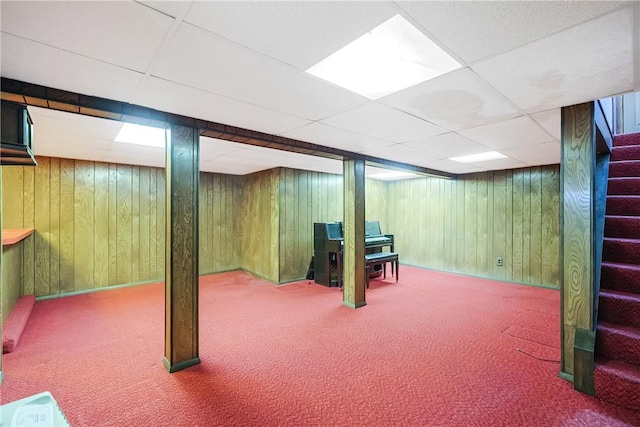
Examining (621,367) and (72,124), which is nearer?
(621,367)

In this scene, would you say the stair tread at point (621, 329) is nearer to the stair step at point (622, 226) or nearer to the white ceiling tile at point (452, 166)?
the stair step at point (622, 226)

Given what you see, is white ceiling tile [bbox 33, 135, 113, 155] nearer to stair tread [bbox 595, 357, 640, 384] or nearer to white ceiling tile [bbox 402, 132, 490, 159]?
white ceiling tile [bbox 402, 132, 490, 159]

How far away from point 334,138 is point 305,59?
166 centimetres

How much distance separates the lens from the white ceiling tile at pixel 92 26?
1.19 meters

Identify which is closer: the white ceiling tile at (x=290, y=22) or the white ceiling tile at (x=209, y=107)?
the white ceiling tile at (x=290, y=22)

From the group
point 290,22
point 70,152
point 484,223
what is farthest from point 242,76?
point 484,223

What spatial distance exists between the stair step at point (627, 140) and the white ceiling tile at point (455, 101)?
271cm

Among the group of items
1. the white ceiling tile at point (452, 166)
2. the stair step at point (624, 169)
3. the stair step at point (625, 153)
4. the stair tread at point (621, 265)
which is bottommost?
the stair tread at point (621, 265)

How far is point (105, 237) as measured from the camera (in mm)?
4852

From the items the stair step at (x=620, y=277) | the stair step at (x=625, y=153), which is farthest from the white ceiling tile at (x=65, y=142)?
the stair step at (x=625, y=153)

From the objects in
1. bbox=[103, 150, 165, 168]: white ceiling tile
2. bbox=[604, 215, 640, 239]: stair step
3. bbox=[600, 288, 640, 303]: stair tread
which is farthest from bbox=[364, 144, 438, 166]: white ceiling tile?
bbox=[103, 150, 165, 168]: white ceiling tile

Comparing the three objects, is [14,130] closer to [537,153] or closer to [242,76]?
[242,76]

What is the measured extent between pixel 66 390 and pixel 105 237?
3.29 meters

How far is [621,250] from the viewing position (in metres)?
2.73
